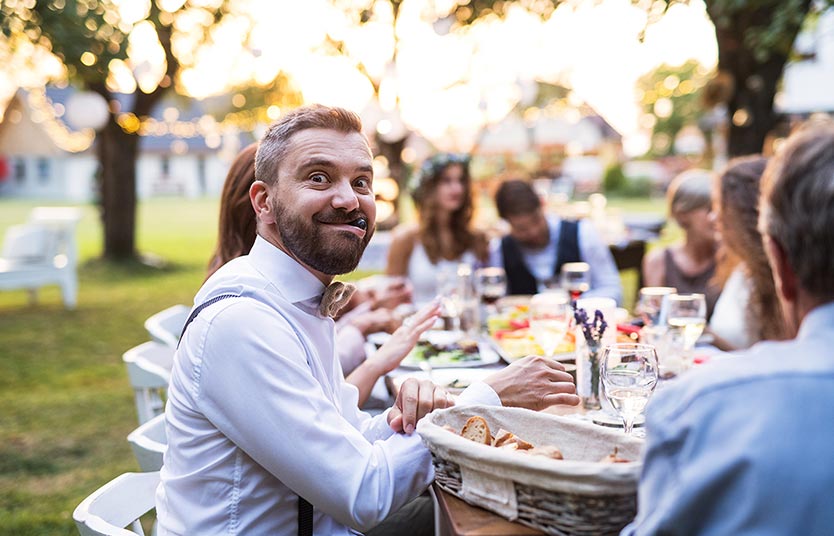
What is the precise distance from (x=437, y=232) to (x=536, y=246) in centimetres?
65

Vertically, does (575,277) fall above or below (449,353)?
above

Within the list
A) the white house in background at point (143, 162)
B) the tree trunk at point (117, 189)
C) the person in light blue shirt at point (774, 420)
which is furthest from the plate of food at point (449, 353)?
the white house in background at point (143, 162)

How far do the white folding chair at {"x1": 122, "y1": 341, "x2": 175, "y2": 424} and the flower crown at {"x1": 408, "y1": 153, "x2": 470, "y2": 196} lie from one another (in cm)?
238

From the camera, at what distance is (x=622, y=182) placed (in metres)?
37.0

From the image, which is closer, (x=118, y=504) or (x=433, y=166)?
(x=118, y=504)

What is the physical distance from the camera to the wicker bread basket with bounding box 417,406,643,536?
1.30m

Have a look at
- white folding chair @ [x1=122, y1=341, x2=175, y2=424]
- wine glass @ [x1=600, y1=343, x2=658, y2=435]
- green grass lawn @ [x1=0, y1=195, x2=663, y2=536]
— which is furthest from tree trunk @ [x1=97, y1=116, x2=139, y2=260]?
wine glass @ [x1=600, y1=343, x2=658, y2=435]

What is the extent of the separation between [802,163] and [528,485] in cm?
68

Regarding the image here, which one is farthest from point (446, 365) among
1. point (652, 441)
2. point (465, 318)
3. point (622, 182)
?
point (622, 182)

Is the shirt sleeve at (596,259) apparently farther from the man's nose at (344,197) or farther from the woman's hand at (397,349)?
the man's nose at (344,197)

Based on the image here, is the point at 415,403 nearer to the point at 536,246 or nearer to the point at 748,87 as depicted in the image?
the point at 536,246

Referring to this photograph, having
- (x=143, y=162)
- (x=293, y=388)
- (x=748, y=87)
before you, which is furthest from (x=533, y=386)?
(x=143, y=162)

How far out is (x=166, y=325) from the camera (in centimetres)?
382

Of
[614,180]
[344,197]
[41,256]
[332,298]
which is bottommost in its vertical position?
[614,180]
